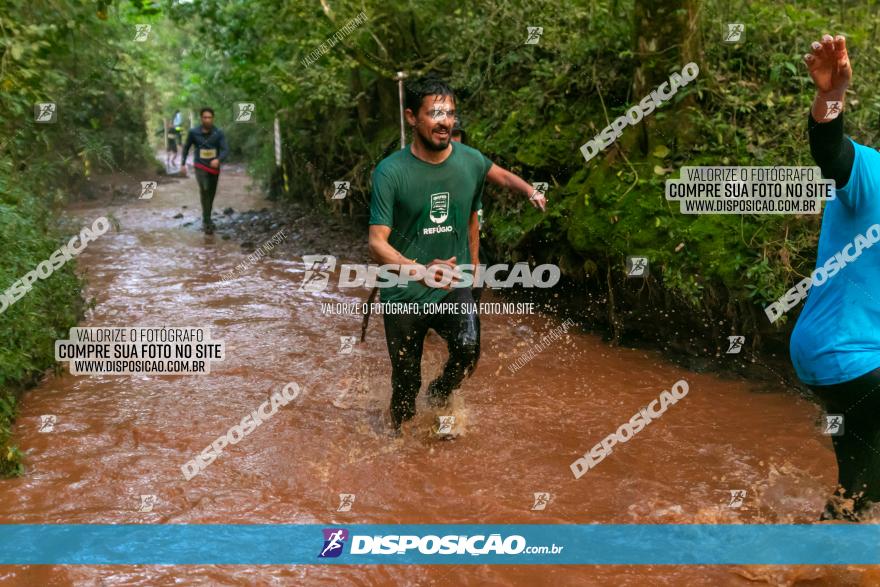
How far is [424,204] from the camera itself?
469 cm

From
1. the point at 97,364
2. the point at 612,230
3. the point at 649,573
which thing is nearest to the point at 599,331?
the point at 612,230

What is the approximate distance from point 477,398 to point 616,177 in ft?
8.43

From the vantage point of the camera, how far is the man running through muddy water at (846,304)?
9.45ft
